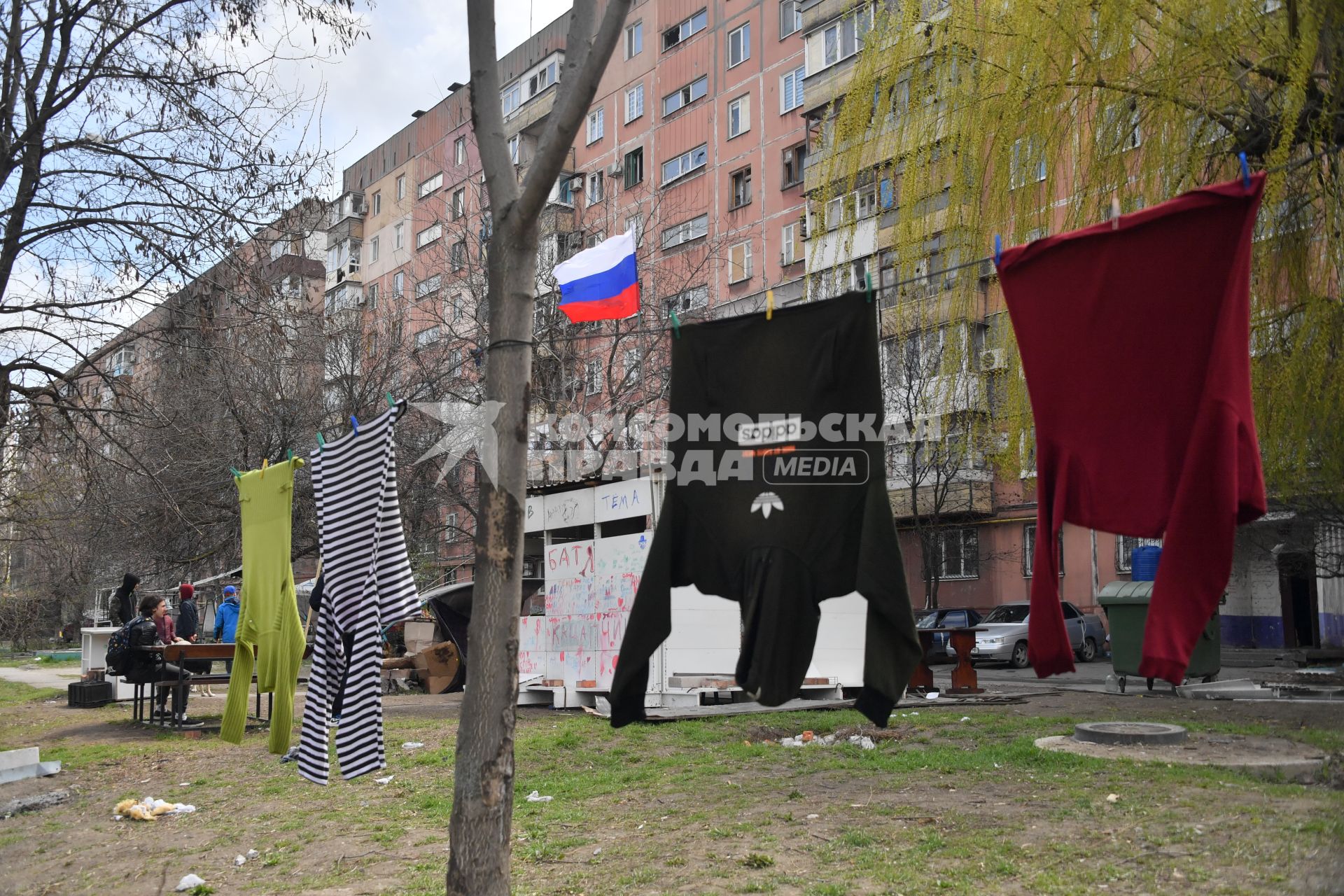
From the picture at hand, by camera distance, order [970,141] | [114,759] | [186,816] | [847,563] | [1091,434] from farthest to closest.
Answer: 1. [114,759]
2. [186,816]
3. [970,141]
4. [847,563]
5. [1091,434]

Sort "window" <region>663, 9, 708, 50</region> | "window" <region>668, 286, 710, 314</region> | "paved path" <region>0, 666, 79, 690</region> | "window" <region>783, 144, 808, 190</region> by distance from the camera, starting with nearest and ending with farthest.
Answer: "paved path" <region>0, 666, 79, 690</region> < "window" <region>668, 286, 710, 314</region> < "window" <region>783, 144, 808, 190</region> < "window" <region>663, 9, 708, 50</region>

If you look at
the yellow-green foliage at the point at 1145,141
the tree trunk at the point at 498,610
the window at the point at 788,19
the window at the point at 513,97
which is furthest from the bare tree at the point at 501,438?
the window at the point at 513,97

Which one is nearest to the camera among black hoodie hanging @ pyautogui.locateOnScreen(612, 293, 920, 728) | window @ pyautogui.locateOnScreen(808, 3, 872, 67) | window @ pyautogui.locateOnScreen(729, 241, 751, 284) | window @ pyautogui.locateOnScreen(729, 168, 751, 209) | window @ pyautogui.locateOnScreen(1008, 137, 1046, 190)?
black hoodie hanging @ pyautogui.locateOnScreen(612, 293, 920, 728)

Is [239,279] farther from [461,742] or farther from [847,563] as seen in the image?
[847,563]

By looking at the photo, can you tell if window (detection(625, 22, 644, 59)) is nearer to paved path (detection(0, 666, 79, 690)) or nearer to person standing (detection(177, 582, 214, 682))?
paved path (detection(0, 666, 79, 690))

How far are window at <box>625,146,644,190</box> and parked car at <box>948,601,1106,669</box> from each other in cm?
1806

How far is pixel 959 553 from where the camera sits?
33375 mm

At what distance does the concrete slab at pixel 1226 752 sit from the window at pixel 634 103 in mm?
30273

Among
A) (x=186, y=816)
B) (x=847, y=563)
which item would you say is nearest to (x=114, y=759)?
(x=186, y=816)

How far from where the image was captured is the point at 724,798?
26.5 ft

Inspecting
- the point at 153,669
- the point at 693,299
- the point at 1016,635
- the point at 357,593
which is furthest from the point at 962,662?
the point at 693,299

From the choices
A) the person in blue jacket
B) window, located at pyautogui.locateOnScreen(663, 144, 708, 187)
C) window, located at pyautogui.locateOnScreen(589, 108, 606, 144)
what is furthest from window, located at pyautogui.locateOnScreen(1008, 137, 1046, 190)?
window, located at pyautogui.locateOnScreen(589, 108, 606, 144)

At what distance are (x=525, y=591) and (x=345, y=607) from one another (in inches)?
482

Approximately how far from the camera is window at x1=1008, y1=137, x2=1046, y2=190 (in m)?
7.58
